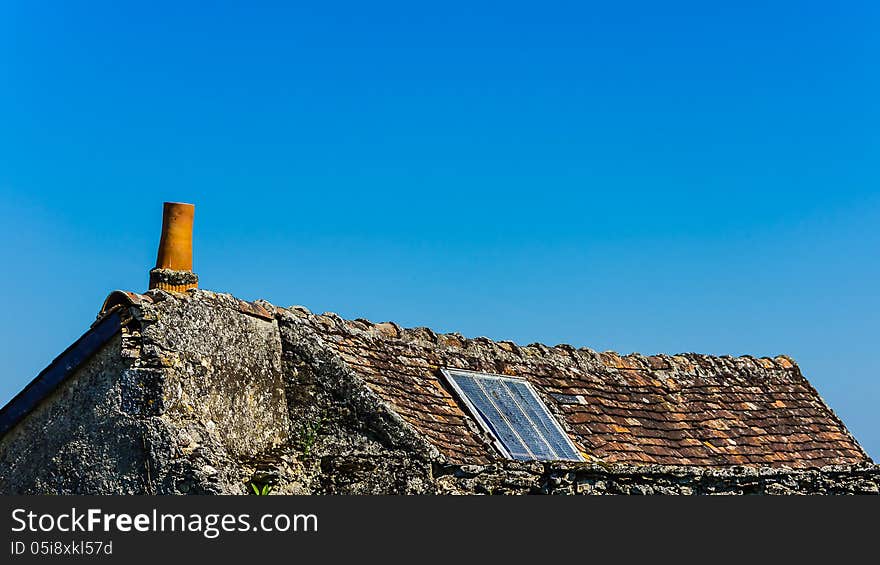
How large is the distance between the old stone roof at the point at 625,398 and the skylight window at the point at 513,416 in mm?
184

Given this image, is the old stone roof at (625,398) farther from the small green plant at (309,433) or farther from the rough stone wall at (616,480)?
the small green plant at (309,433)

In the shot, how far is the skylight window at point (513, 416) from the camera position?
14969mm

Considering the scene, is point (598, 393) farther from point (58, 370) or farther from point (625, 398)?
point (58, 370)

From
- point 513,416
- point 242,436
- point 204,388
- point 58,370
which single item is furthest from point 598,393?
point 58,370

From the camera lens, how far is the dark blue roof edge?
500 inches

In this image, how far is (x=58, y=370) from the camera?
13.0m

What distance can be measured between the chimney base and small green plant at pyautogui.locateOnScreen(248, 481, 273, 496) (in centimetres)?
261

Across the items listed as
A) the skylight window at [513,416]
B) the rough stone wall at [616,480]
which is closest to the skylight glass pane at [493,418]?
the skylight window at [513,416]

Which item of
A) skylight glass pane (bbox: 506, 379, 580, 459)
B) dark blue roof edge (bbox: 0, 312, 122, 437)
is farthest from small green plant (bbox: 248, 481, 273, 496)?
skylight glass pane (bbox: 506, 379, 580, 459)

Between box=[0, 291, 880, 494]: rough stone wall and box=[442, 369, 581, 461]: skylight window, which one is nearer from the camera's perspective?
box=[0, 291, 880, 494]: rough stone wall

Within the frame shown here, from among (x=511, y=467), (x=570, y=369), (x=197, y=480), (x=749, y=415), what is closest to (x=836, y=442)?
(x=749, y=415)

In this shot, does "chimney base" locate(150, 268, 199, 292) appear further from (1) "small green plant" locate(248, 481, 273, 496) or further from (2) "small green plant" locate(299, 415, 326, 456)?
(1) "small green plant" locate(248, 481, 273, 496)

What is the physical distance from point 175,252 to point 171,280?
1.39ft

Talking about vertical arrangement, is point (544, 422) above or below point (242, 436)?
above
